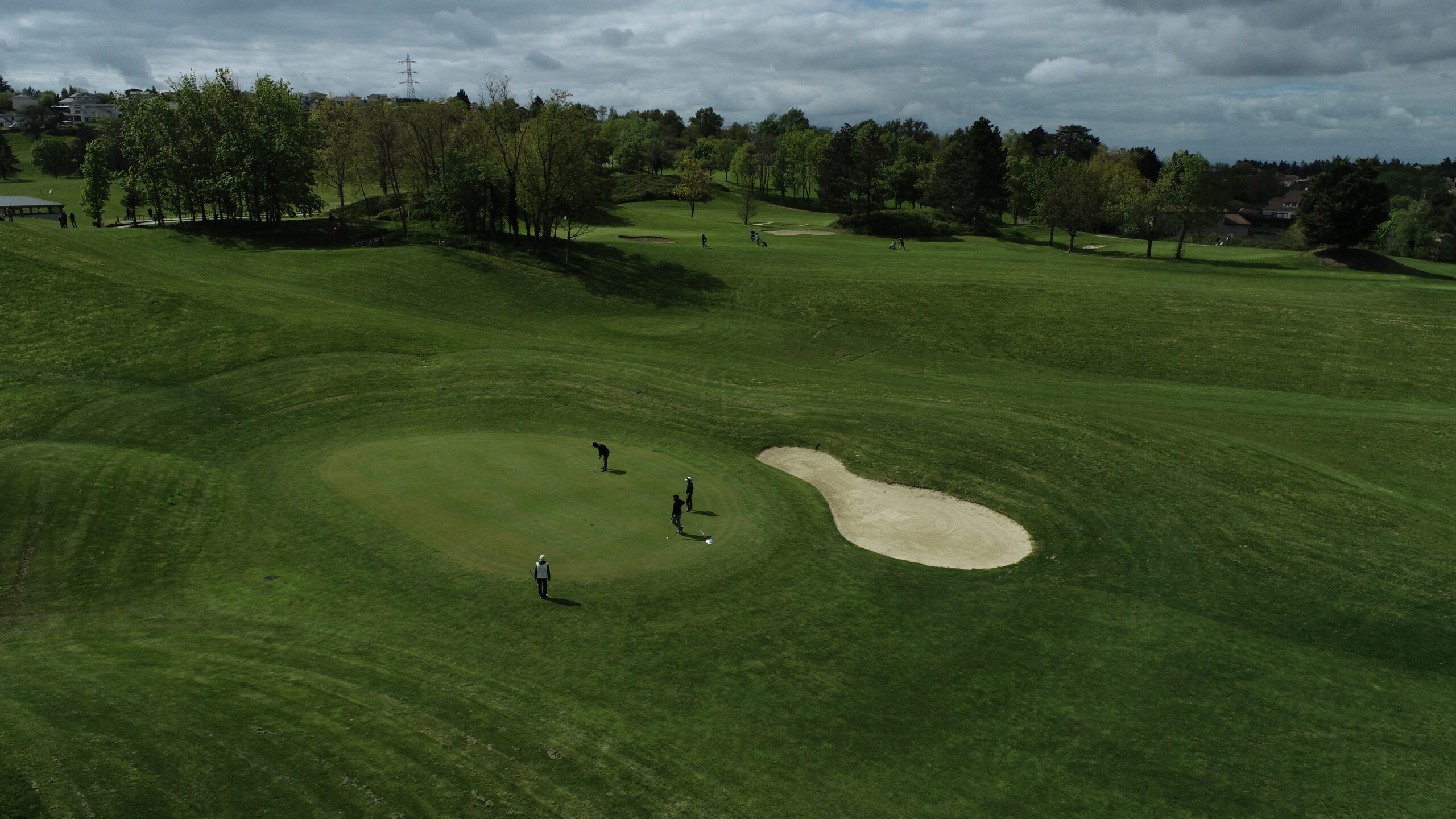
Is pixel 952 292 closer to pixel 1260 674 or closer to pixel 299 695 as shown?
pixel 1260 674

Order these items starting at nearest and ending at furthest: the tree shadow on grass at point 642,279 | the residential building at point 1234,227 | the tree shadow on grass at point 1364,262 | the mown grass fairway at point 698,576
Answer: the mown grass fairway at point 698,576 → the tree shadow on grass at point 642,279 → the tree shadow on grass at point 1364,262 → the residential building at point 1234,227

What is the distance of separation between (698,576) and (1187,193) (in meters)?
89.5

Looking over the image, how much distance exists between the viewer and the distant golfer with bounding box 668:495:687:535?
Result: 29.6 m

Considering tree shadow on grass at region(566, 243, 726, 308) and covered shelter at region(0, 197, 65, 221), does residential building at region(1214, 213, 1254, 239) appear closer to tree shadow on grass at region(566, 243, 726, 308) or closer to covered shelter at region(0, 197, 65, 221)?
tree shadow on grass at region(566, 243, 726, 308)

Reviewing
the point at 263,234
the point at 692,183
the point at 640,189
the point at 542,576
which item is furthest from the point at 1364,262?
the point at 263,234

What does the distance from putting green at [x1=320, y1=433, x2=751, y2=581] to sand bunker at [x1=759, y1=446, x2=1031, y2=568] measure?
4685mm

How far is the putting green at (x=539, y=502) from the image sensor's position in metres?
27.7

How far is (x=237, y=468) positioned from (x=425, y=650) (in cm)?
1912

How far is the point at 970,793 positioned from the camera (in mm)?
18078

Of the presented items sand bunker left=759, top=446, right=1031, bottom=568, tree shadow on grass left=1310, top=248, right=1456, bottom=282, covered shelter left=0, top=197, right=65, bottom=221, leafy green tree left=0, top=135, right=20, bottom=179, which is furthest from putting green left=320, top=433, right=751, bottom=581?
leafy green tree left=0, top=135, right=20, bottom=179

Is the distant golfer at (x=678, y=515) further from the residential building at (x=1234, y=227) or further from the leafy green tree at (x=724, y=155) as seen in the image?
the residential building at (x=1234, y=227)

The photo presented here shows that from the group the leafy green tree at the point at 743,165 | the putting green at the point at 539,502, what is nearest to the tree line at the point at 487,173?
the leafy green tree at the point at 743,165

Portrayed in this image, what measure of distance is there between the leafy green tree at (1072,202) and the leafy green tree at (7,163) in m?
192

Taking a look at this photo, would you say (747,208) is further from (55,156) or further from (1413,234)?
(55,156)
